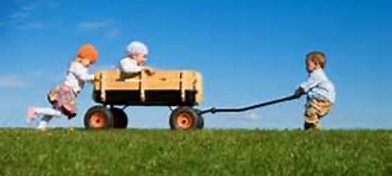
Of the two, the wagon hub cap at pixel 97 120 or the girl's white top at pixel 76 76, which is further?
the wagon hub cap at pixel 97 120

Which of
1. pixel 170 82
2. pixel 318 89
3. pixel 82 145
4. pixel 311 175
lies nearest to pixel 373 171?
pixel 311 175

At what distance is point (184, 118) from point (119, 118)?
2.20 metres

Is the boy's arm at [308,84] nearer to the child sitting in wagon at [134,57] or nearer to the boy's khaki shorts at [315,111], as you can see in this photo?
the boy's khaki shorts at [315,111]

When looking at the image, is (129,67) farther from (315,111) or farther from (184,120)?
(315,111)

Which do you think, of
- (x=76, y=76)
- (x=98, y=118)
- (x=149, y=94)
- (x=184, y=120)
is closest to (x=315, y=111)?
(x=184, y=120)

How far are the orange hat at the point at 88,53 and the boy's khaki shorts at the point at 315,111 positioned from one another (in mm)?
5126

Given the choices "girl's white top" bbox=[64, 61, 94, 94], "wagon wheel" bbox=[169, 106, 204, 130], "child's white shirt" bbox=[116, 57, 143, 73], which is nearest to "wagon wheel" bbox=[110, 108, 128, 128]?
"child's white shirt" bbox=[116, 57, 143, 73]

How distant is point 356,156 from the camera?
1196 centimetres

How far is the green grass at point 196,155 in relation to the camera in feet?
36.4

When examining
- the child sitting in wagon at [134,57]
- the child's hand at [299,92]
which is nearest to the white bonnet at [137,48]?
the child sitting in wagon at [134,57]

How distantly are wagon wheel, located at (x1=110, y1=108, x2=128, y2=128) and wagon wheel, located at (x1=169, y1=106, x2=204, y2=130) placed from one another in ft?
6.25

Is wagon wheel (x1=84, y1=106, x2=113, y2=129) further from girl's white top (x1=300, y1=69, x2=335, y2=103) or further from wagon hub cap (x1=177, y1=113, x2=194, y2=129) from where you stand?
girl's white top (x1=300, y1=69, x2=335, y2=103)

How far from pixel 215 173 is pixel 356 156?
7.68 ft

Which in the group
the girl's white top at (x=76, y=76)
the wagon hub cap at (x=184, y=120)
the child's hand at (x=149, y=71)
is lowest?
the wagon hub cap at (x=184, y=120)
